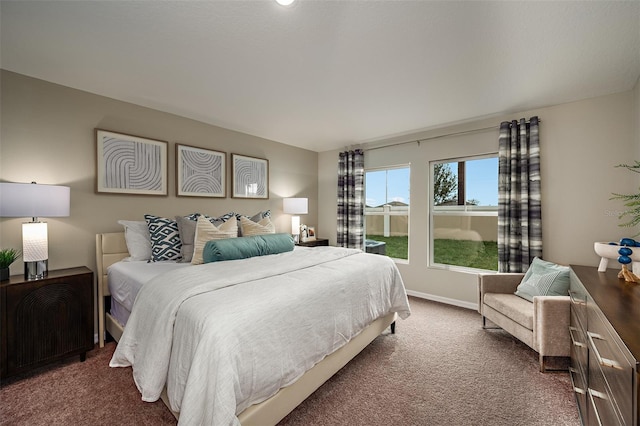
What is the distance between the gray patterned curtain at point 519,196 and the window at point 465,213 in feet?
0.90

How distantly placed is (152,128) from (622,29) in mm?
4186


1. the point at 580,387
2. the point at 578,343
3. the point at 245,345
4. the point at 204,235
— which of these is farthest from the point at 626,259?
the point at 204,235

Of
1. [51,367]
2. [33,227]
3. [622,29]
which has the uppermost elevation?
[622,29]

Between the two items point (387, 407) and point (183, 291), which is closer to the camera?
point (183, 291)

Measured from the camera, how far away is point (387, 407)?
1758 mm

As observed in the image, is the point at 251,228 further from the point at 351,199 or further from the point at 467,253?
the point at 467,253

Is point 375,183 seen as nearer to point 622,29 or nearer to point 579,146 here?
point 579,146

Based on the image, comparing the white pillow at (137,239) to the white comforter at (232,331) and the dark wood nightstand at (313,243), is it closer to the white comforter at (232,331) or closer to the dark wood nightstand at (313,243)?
the white comforter at (232,331)

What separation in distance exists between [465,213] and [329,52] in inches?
117

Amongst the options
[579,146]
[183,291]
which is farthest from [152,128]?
[579,146]

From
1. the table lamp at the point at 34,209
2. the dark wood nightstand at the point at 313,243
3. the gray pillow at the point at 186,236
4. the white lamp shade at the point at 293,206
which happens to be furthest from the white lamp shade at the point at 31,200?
the dark wood nightstand at the point at 313,243

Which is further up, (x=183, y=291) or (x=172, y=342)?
(x=183, y=291)

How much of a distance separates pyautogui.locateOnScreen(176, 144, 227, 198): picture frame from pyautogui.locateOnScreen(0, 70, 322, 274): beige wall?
85 millimetres

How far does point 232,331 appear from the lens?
1.25 m
